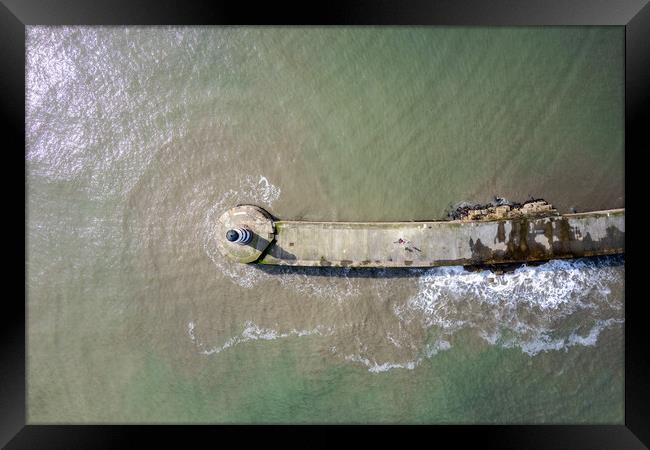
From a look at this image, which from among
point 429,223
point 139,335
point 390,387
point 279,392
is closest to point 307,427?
point 279,392

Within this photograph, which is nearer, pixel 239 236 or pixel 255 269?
pixel 239 236

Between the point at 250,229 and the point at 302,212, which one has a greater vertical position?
the point at 302,212

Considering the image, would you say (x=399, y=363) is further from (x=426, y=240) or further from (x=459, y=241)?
(x=459, y=241)

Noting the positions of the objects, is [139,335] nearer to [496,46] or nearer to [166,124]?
[166,124]

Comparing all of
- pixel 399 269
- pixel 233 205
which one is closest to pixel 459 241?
pixel 399 269

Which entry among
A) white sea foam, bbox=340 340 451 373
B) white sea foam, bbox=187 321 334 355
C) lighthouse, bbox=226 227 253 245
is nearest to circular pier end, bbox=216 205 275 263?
lighthouse, bbox=226 227 253 245
